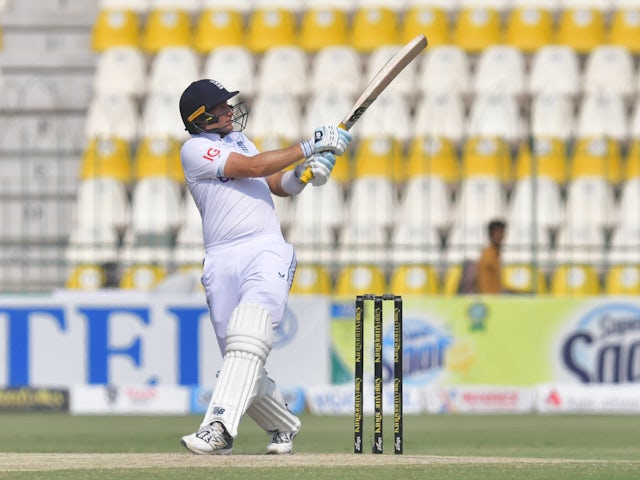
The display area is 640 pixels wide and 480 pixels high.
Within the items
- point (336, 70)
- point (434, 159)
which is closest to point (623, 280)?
point (434, 159)

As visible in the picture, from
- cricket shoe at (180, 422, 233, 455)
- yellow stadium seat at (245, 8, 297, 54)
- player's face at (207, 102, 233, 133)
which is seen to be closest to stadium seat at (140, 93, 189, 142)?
yellow stadium seat at (245, 8, 297, 54)

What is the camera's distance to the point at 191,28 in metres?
18.1

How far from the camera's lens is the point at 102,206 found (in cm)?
1543

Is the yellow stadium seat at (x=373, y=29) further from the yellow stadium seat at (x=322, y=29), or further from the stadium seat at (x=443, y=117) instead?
the stadium seat at (x=443, y=117)

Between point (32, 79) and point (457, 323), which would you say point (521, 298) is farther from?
point (32, 79)

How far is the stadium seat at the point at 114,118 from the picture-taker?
53.9ft

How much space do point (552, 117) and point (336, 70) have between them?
2.51 meters

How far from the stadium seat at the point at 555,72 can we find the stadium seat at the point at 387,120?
1.53 m

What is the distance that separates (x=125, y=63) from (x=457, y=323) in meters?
6.44

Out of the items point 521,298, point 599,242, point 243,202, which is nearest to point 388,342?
point 521,298

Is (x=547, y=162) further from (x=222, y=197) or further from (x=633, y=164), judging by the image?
(x=222, y=197)

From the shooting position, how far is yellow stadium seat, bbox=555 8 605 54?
55.8 ft

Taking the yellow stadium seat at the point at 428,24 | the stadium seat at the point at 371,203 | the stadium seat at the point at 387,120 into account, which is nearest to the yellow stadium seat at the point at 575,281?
the stadium seat at the point at 371,203

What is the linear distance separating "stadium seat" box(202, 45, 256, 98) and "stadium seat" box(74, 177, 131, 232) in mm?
1946
